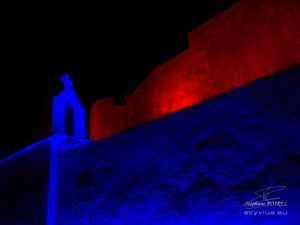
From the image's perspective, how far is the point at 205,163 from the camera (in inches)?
168

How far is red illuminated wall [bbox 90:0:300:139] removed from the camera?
6.90 meters

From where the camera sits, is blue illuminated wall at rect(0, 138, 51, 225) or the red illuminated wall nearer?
the red illuminated wall

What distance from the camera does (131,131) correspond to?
5.59m

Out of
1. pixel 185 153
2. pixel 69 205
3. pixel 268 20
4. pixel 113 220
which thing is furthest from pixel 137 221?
pixel 268 20

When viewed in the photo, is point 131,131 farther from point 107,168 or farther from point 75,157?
point 75,157

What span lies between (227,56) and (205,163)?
16.0 ft
